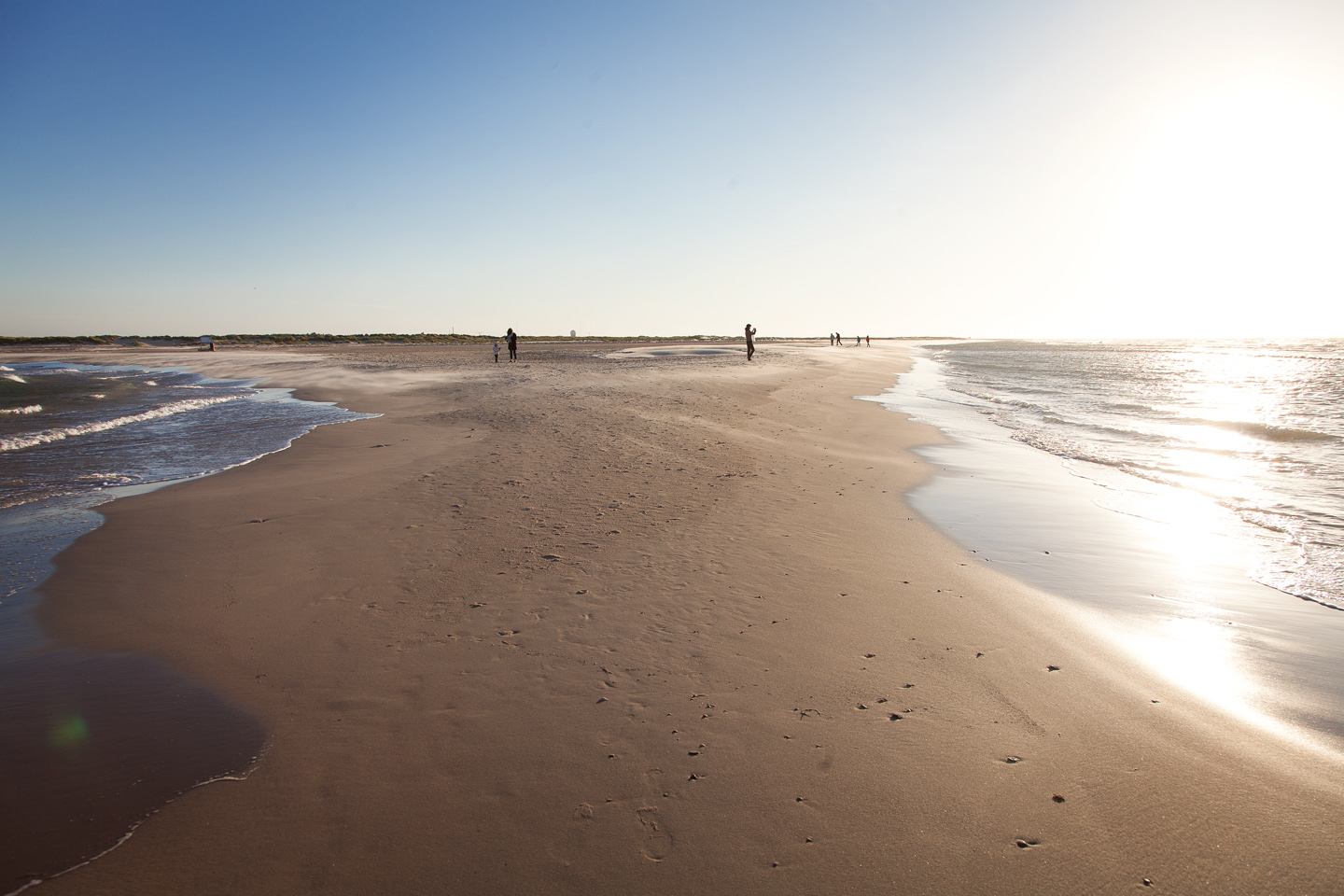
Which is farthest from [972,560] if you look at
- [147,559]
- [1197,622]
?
[147,559]

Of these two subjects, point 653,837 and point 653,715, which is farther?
point 653,715

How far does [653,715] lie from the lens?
3.52 m

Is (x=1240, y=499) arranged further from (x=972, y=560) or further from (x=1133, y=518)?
(x=972, y=560)

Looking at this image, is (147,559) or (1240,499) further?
(1240,499)

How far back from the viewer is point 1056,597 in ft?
17.8

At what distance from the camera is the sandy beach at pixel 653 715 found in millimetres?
2527

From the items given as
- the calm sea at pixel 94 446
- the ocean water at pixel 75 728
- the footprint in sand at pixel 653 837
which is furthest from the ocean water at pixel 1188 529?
the calm sea at pixel 94 446

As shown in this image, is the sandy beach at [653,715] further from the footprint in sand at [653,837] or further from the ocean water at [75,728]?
the ocean water at [75,728]

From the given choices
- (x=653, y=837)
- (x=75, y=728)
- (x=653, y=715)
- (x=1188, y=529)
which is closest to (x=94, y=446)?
(x=75, y=728)

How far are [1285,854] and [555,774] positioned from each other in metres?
3.29

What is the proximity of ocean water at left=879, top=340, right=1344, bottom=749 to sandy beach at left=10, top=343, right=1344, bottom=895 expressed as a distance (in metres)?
0.61

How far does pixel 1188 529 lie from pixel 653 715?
7.76 meters

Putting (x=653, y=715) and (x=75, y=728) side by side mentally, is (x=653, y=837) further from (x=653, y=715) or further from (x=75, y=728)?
(x=75, y=728)

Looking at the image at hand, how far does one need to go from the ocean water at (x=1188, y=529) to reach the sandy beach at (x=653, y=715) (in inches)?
24.2
